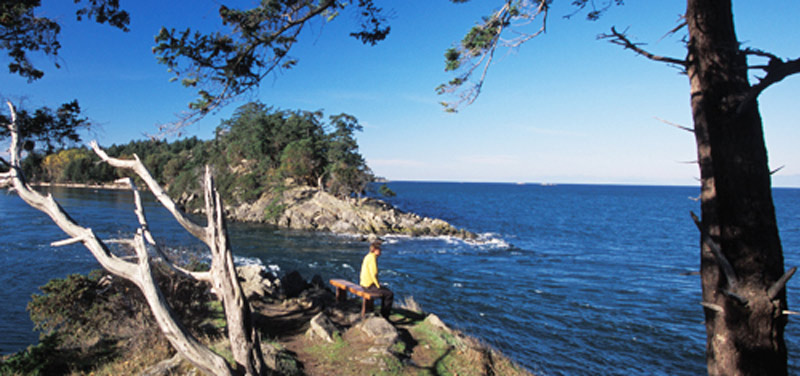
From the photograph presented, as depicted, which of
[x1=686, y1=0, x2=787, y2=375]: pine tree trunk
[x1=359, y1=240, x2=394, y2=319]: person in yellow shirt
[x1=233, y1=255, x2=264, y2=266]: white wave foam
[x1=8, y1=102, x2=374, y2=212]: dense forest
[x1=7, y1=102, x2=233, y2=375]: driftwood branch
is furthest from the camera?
[x1=8, y1=102, x2=374, y2=212]: dense forest

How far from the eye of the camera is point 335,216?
3978 cm

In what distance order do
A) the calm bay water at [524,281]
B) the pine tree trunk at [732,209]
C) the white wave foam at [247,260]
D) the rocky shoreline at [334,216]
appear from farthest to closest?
the rocky shoreline at [334,216]
the white wave foam at [247,260]
the calm bay water at [524,281]
the pine tree trunk at [732,209]

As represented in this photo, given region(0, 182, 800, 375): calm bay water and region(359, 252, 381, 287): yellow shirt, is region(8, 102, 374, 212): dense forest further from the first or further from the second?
region(359, 252, 381, 287): yellow shirt

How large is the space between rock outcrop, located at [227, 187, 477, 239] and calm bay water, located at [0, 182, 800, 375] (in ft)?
9.99

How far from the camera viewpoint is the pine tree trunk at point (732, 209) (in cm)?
369

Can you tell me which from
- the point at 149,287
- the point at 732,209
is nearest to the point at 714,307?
the point at 732,209

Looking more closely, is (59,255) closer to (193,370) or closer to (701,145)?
(193,370)

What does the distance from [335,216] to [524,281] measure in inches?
888

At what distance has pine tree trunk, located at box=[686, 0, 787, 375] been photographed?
3686mm

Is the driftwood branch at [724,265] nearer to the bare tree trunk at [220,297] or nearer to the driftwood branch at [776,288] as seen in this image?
the driftwood branch at [776,288]

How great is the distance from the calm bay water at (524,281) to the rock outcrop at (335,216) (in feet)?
9.99

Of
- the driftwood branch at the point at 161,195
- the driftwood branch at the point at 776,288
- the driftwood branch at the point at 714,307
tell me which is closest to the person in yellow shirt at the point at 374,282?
the driftwood branch at the point at 161,195

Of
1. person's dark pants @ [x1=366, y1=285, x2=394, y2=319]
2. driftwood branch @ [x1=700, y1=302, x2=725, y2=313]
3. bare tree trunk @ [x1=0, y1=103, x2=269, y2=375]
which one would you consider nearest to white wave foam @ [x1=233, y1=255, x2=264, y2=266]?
person's dark pants @ [x1=366, y1=285, x2=394, y2=319]

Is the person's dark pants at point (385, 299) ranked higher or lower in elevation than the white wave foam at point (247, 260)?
higher
